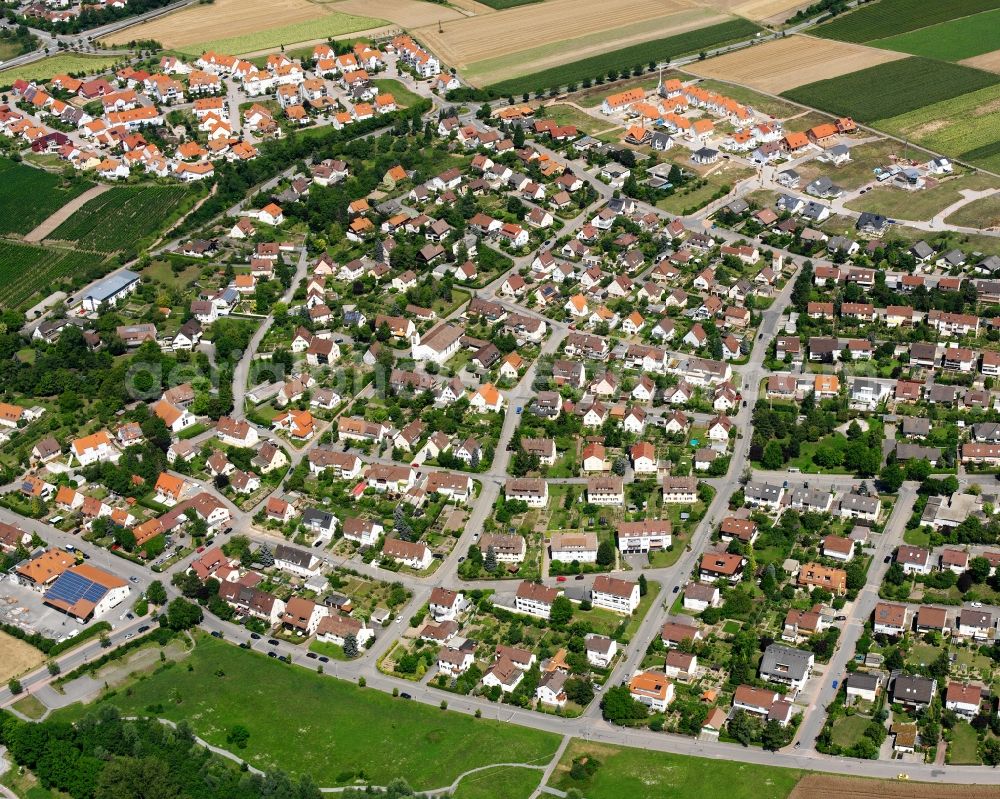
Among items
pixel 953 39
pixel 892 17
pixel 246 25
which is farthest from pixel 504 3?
pixel 953 39

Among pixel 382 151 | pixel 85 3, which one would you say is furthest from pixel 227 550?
pixel 85 3

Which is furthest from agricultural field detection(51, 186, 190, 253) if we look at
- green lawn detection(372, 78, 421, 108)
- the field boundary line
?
green lawn detection(372, 78, 421, 108)

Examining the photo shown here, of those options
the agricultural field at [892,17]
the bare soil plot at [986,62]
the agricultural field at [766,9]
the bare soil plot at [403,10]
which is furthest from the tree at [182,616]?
the agricultural field at [766,9]

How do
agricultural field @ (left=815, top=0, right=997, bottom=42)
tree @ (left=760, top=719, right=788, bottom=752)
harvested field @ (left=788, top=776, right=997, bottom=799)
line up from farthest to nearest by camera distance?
agricultural field @ (left=815, top=0, right=997, bottom=42) < tree @ (left=760, top=719, right=788, bottom=752) < harvested field @ (left=788, top=776, right=997, bottom=799)

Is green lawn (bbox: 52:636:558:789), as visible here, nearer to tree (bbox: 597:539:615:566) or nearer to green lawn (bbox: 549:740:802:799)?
green lawn (bbox: 549:740:802:799)

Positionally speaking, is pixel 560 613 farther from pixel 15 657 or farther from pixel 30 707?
pixel 15 657
